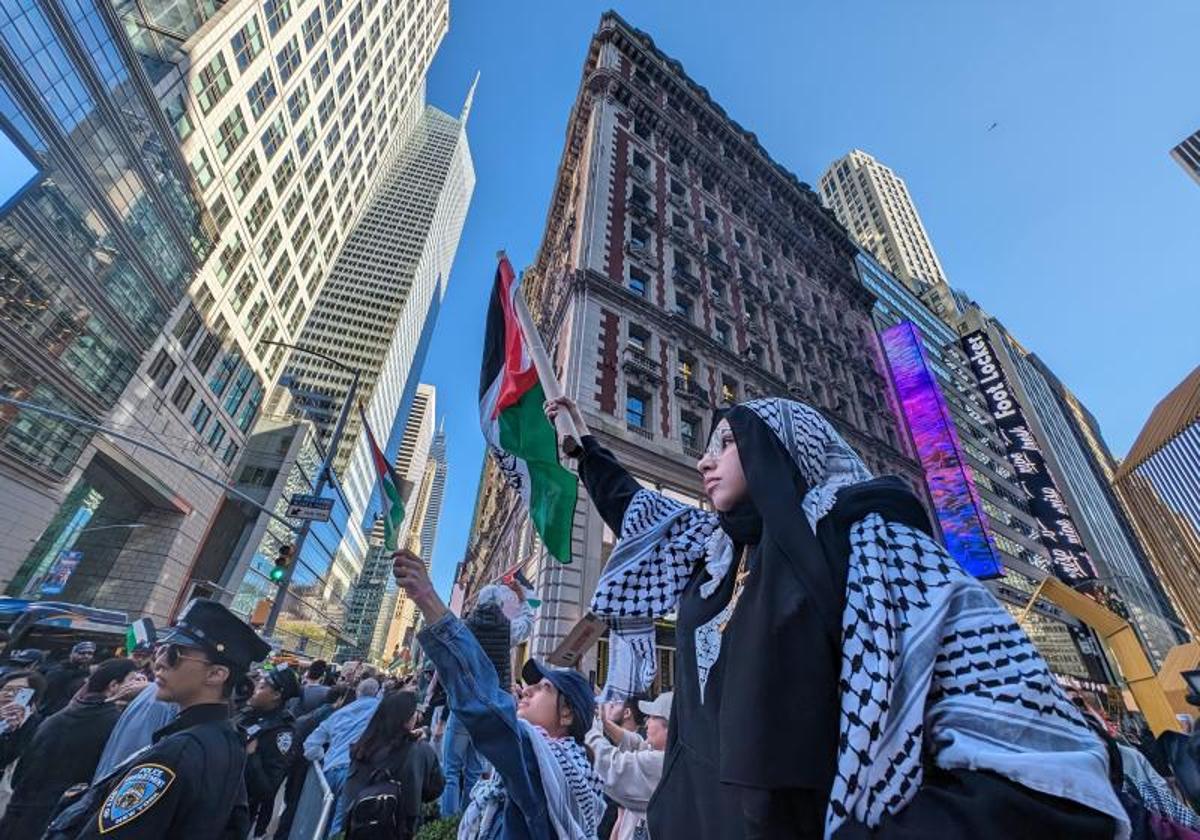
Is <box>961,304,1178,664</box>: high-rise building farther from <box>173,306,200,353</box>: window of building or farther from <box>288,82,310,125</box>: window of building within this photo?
<box>288,82,310,125</box>: window of building

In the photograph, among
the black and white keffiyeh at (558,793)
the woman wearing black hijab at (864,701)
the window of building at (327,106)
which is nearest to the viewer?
the woman wearing black hijab at (864,701)

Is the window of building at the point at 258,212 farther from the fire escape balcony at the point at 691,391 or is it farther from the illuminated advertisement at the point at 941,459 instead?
the illuminated advertisement at the point at 941,459

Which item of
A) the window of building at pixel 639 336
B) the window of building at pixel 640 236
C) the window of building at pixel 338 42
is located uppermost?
the window of building at pixel 338 42

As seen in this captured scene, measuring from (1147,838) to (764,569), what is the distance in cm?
306

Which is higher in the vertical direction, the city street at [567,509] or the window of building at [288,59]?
the window of building at [288,59]

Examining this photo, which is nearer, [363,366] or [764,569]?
[764,569]

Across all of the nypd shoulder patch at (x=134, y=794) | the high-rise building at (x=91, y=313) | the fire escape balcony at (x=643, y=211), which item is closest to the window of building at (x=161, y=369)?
the high-rise building at (x=91, y=313)

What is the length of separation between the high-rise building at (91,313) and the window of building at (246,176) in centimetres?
616

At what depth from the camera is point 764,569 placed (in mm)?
1175

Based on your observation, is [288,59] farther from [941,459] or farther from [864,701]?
[941,459]

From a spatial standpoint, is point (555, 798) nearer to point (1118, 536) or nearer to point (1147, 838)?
point (1147, 838)

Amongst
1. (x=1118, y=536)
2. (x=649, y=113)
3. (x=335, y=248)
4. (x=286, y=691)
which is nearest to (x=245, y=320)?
(x=335, y=248)

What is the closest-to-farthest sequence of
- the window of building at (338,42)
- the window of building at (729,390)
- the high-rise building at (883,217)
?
the window of building at (729,390)
the window of building at (338,42)
the high-rise building at (883,217)

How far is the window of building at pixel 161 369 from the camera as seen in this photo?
1248 inches
